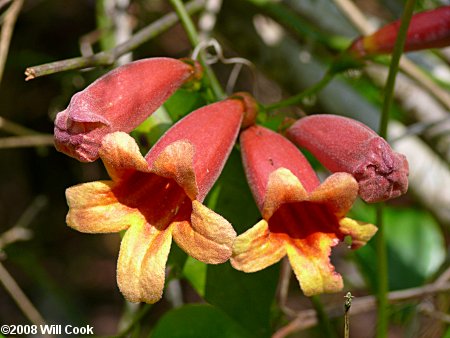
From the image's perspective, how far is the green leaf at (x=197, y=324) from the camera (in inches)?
56.5

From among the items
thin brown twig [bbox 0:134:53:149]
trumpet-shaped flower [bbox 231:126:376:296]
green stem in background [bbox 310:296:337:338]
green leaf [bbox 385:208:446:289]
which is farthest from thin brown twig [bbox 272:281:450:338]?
thin brown twig [bbox 0:134:53:149]

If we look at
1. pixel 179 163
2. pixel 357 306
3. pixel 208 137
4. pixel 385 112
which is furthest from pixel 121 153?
pixel 357 306

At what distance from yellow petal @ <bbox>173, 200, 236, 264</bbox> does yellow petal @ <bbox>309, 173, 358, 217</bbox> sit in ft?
0.54

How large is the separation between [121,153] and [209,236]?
20 centimetres

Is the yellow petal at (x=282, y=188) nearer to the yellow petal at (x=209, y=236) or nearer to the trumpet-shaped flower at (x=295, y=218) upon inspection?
the trumpet-shaped flower at (x=295, y=218)

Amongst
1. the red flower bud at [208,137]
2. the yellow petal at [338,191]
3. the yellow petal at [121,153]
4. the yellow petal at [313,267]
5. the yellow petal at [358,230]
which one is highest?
the red flower bud at [208,137]

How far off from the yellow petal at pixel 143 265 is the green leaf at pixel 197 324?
28 centimetres

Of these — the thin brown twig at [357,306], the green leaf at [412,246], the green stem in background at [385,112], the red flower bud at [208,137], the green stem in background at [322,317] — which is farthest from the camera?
the green leaf at [412,246]

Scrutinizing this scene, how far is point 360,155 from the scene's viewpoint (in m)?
1.23

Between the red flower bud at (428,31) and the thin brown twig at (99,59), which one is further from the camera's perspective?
the red flower bud at (428,31)

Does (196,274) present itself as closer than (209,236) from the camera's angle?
No

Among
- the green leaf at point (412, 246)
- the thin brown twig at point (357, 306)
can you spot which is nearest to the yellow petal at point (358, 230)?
the thin brown twig at point (357, 306)

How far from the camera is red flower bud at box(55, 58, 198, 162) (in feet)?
3.92

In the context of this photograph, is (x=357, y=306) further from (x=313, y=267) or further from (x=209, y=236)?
(x=209, y=236)
